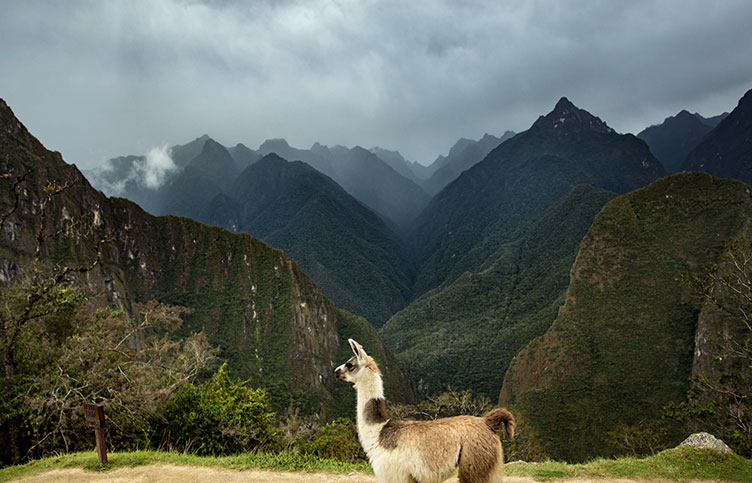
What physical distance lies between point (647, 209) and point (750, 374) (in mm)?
40981

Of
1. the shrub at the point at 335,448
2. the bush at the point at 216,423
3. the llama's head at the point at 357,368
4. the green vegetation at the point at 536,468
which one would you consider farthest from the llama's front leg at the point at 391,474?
the bush at the point at 216,423

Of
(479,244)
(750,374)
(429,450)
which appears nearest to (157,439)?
(429,450)

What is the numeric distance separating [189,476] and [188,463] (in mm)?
637

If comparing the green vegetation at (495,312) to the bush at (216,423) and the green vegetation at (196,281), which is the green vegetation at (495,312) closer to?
the green vegetation at (196,281)

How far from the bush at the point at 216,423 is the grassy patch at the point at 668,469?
5993 millimetres

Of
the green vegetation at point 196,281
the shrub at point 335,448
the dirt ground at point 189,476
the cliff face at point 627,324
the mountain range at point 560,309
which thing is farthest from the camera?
the green vegetation at point 196,281

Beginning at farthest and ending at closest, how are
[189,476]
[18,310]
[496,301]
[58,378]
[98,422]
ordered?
[496,301] → [18,310] → [58,378] → [98,422] → [189,476]

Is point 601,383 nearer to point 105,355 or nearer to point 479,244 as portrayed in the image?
→ point 105,355

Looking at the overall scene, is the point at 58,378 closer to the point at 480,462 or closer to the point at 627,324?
the point at 480,462

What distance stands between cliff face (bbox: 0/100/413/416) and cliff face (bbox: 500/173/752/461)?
32.0m

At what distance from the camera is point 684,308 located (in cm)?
5541

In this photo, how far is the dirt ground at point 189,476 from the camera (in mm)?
6879

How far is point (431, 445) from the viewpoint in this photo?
463 centimetres

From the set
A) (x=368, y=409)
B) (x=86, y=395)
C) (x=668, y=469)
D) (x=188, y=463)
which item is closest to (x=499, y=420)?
(x=368, y=409)
